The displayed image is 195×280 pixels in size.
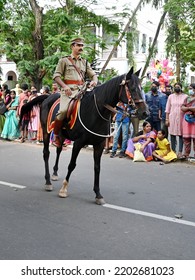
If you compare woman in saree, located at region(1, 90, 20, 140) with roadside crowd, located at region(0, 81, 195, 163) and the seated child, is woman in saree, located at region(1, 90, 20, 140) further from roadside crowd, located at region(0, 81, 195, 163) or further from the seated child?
the seated child

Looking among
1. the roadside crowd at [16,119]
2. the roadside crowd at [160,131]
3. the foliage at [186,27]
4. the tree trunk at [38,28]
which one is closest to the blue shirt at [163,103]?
the roadside crowd at [160,131]

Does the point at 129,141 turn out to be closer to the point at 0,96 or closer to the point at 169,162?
the point at 169,162

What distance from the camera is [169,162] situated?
957 centimetres

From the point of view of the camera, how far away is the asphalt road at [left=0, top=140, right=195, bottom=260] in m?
4.18

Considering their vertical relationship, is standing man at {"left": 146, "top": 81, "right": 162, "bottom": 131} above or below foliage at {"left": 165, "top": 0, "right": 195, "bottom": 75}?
below

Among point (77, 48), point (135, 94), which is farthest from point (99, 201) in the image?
point (77, 48)

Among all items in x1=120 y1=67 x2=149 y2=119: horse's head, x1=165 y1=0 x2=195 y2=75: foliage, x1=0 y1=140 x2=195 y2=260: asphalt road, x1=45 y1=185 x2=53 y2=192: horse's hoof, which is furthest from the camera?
x1=165 y1=0 x2=195 y2=75: foliage

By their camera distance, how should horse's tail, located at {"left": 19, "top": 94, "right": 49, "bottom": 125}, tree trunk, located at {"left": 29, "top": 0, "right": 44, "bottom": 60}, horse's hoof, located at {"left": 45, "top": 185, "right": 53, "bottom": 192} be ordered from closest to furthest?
horse's hoof, located at {"left": 45, "top": 185, "right": 53, "bottom": 192} → horse's tail, located at {"left": 19, "top": 94, "right": 49, "bottom": 125} → tree trunk, located at {"left": 29, "top": 0, "right": 44, "bottom": 60}

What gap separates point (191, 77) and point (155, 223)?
128ft

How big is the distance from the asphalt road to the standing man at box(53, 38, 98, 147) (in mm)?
1414

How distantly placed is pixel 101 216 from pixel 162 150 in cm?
471

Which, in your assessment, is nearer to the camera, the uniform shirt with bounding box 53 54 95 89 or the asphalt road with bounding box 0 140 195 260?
the asphalt road with bounding box 0 140 195 260

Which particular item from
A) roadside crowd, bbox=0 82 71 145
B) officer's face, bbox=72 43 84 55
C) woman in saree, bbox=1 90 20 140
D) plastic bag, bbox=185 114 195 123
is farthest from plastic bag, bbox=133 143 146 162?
woman in saree, bbox=1 90 20 140

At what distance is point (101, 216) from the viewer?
5.38 m
